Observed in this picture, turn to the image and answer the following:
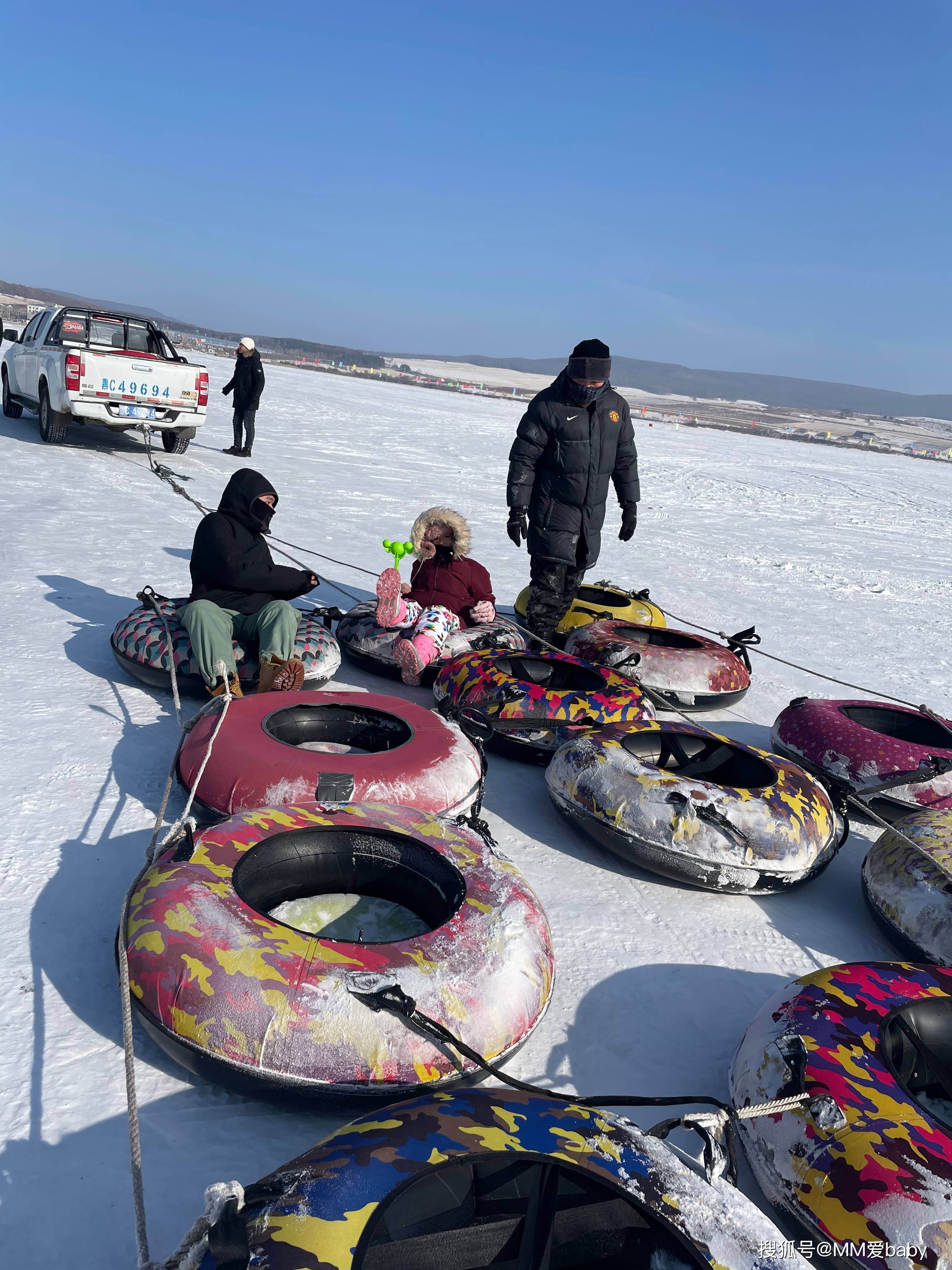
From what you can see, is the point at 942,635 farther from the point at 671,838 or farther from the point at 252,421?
the point at 252,421

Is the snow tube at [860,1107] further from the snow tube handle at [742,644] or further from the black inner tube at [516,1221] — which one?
the snow tube handle at [742,644]

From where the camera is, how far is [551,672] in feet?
16.6

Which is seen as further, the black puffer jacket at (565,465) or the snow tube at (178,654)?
the black puffer jacket at (565,465)

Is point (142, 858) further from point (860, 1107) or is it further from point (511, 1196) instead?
point (860, 1107)

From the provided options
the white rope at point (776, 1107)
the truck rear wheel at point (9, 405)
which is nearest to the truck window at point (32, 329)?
the truck rear wheel at point (9, 405)

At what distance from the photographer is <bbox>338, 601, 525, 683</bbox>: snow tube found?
5293mm

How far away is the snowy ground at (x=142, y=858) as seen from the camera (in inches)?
86.0

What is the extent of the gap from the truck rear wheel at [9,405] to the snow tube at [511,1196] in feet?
46.6

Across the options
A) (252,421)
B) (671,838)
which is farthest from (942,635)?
(252,421)

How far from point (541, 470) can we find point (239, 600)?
211 cm

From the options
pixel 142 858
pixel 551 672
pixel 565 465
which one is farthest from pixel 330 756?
pixel 565 465

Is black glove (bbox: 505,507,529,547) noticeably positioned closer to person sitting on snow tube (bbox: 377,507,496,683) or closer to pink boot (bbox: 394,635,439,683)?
person sitting on snow tube (bbox: 377,507,496,683)

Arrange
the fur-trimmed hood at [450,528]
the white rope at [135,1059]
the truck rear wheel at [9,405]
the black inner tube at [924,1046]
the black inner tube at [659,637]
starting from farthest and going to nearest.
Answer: the truck rear wheel at [9,405] → the black inner tube at [659,637] → the fur-trimmed hood at [450,528] → the black inner tube at [924,1046] → the white rope at [135,1059]

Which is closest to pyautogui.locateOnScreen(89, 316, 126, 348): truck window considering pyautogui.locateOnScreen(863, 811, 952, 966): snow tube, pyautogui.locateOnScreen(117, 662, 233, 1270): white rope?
pyautogui.locateOnScreen(117, 662, 233, 1270): white rope
